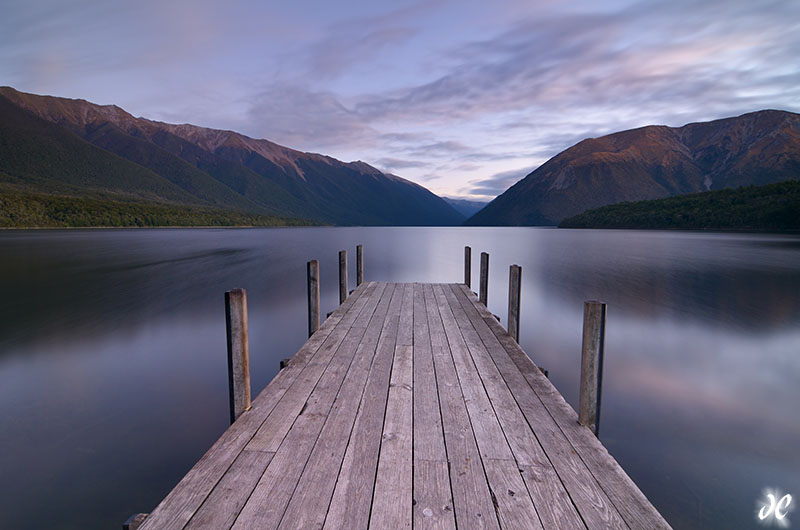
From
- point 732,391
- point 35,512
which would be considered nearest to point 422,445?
point 35,512

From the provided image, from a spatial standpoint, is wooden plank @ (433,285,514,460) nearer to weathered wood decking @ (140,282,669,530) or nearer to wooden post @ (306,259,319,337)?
weathered wood decking @ (140,282,669,530)

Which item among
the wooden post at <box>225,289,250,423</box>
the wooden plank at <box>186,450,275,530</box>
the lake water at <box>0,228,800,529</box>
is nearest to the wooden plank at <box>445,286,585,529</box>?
the lake water at <box>0,228,800,529</box>

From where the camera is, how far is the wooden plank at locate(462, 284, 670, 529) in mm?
2045

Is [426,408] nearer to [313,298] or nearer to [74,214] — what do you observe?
[313,298]

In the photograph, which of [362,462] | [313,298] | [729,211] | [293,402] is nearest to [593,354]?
[362,462]

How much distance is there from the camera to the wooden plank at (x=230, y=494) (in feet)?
6.50

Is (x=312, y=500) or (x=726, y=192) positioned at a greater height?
(x=726, y=192)

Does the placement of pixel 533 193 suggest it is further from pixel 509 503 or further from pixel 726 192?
pixel 509 503

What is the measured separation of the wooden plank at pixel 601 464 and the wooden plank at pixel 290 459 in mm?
1814

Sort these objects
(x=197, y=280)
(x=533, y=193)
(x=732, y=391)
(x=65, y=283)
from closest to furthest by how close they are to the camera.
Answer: (x=732, y=391) → (x=65, y=283) → (x=197, y=280) → (x=533, y=193)

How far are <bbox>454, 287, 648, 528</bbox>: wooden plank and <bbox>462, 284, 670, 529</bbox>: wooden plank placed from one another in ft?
0.10

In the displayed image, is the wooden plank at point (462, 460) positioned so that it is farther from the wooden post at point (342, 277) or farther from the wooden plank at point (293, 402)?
the wooden post at point (342, 277)

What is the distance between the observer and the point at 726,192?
69.2 m

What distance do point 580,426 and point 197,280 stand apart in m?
16.9
